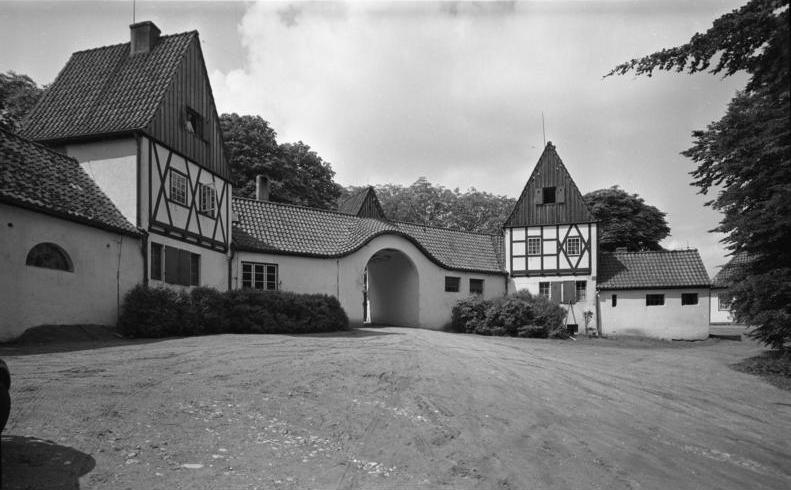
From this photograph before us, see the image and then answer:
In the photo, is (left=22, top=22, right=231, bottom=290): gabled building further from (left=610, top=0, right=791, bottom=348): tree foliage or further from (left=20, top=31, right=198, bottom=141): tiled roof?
(left=610, top=0, right=791, bottom=348): tree foliage

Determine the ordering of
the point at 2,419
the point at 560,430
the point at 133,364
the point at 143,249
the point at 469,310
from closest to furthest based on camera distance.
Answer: the point at 2,419 → the point at 560,430 → the point at 133,364 → the point at 143,249 → the point at 469,310

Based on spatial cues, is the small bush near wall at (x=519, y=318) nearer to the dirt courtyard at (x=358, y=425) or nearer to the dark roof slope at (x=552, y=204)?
the dark roof slope at (x=552, y=204)

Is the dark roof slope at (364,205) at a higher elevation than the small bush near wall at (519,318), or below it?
higher

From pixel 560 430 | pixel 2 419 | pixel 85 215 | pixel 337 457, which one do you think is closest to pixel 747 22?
pixel 560 430

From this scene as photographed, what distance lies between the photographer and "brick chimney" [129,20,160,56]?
21.7m

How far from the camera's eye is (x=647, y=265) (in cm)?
3353

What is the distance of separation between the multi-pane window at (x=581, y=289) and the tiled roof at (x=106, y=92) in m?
22.6

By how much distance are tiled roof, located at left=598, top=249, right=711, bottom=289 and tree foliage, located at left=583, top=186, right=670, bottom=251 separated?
1558cm

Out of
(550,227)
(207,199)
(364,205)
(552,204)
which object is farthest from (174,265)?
(552,204)

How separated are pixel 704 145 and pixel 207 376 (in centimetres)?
1601

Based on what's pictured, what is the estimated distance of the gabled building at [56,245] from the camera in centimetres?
1367

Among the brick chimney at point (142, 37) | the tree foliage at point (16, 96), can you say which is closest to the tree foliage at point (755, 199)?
the brick chimney at point (142, 37)

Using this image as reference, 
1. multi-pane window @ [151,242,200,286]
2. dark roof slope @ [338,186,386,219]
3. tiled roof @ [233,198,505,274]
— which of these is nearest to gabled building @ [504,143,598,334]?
tiled roof @ [233,198,505,274]

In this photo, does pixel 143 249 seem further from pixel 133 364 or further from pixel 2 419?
pixel 2 419
